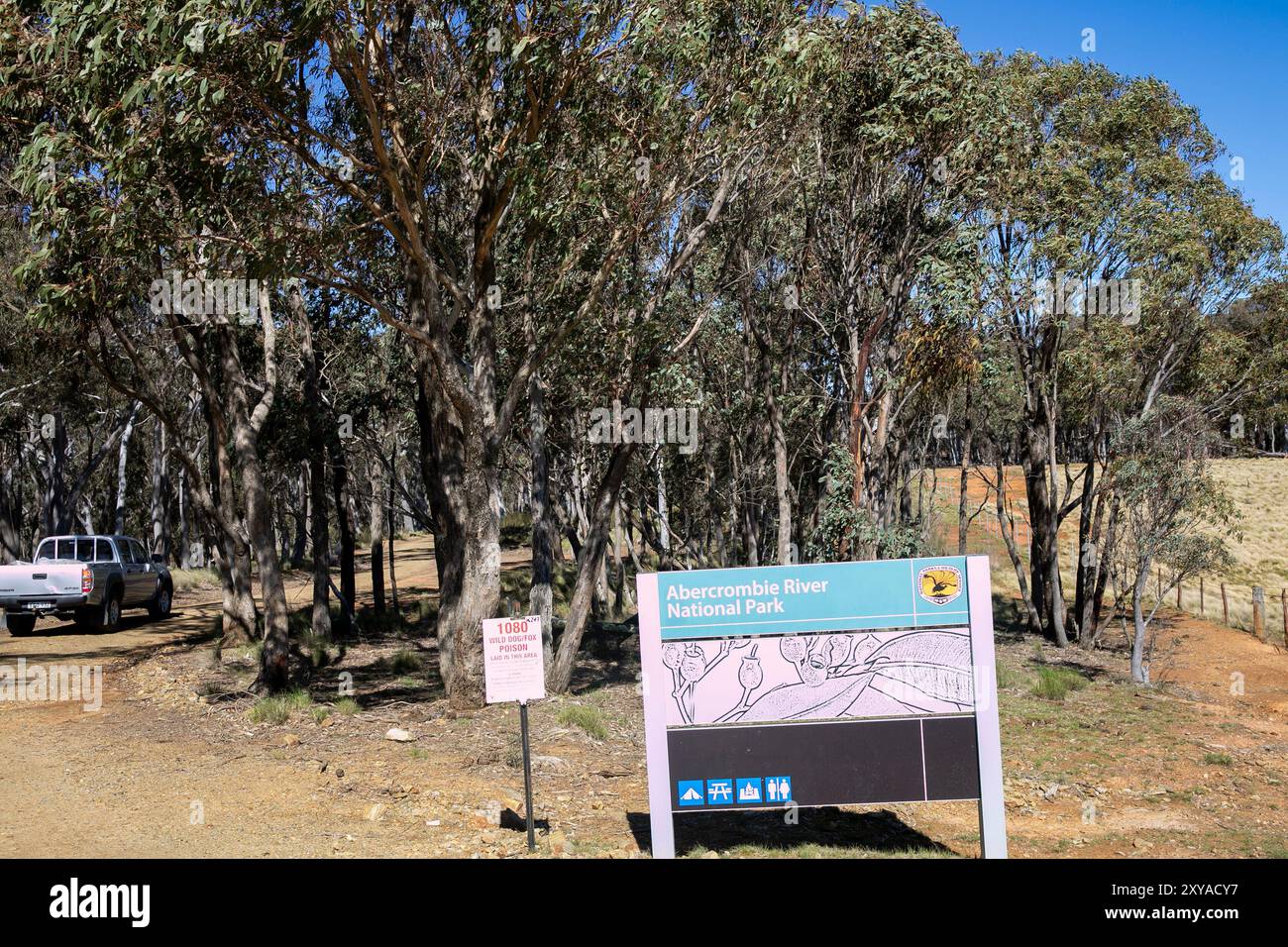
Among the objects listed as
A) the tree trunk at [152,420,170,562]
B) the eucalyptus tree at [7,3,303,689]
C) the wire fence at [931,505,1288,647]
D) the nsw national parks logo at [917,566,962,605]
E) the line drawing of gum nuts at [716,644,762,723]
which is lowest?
the wire fence at [931,505,1288,647]

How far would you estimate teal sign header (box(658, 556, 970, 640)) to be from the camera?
28.3 ft

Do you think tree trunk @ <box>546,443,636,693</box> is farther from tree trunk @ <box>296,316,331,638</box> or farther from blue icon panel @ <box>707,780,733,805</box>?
blue icon panel @ <box>707,780,733,805</box>

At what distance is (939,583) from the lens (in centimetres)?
865

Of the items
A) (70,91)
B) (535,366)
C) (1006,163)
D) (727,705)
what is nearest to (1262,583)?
(1006,163)

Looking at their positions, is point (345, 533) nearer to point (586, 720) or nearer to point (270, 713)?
point (270, 713)

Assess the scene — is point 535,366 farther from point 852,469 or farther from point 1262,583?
point 1262,583

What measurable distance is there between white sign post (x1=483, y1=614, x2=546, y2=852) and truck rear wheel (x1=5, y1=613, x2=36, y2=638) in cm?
1693

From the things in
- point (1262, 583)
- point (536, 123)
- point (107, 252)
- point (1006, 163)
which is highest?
point (1006, 163)

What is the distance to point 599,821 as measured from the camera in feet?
33.8

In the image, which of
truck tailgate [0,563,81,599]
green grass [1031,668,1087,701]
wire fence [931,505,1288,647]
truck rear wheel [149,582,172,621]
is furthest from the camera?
wire fence [931,505,1288,647]

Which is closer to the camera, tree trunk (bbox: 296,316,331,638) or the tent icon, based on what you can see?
the tent icon

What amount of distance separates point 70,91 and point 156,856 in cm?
932

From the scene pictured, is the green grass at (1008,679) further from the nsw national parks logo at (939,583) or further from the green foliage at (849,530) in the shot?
the nsw national parks logo at (939,583)

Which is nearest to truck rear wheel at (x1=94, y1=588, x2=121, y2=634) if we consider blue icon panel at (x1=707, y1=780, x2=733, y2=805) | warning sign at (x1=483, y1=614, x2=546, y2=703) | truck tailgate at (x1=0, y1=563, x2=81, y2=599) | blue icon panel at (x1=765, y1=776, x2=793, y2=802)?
truck tailgate at (x1=0, y1=563, x2=81, y2=599)
